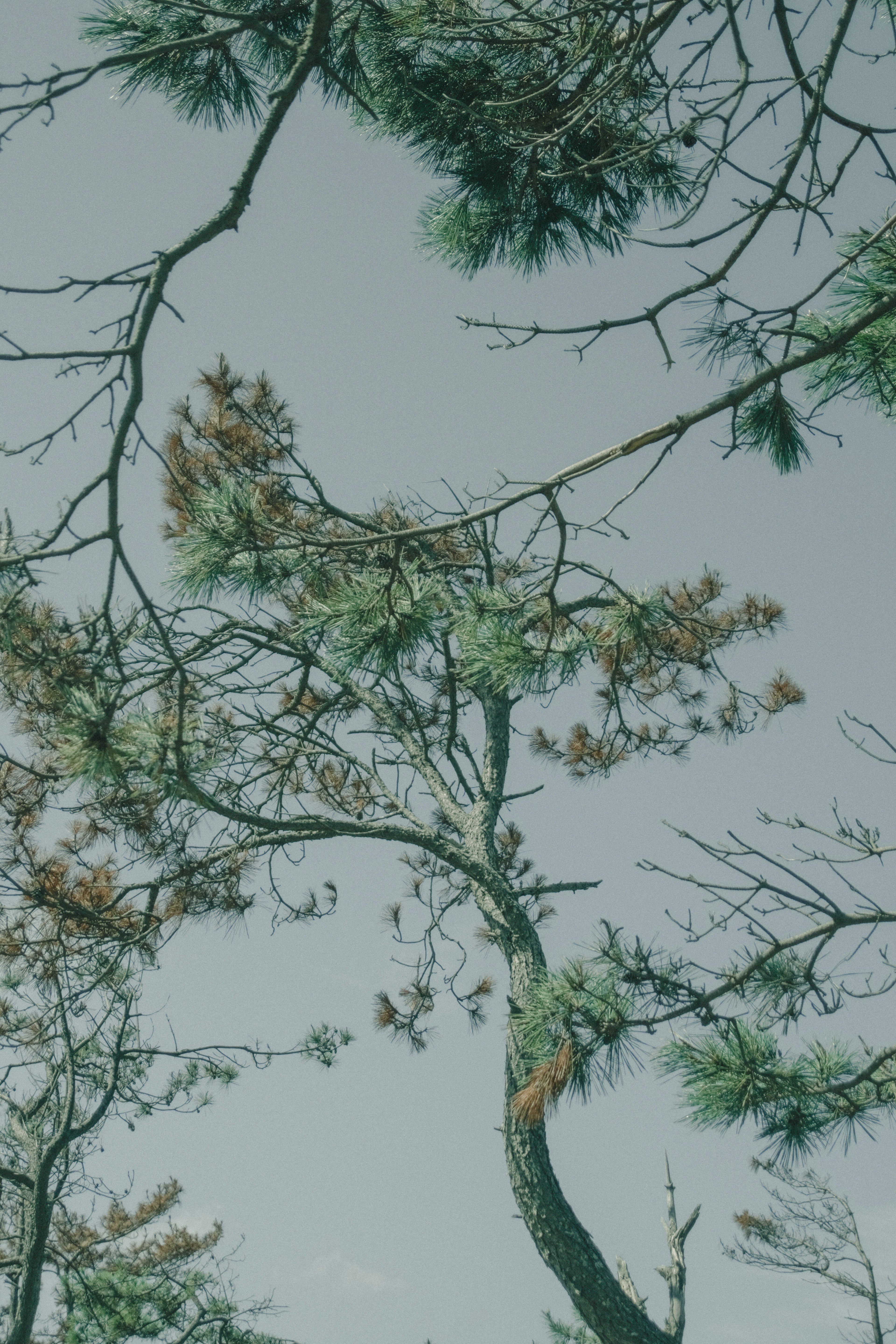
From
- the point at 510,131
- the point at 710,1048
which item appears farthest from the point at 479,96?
the point at 710,1048

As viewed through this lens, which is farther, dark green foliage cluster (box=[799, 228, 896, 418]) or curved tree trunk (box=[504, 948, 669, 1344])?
curved tree trunk (box=[504, 948, 669, 1344])

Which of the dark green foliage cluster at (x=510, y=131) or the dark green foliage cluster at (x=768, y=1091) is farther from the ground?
the dark green foliage cluster at (x=510, y=131)

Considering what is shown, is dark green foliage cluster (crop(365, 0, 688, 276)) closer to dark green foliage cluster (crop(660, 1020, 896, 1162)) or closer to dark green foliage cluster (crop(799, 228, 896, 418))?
dark green foliage cluster (crop(799, 228, 896, 418))

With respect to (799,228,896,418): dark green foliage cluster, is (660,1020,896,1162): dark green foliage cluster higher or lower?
lower

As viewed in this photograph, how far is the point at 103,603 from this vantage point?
1877 millimetres

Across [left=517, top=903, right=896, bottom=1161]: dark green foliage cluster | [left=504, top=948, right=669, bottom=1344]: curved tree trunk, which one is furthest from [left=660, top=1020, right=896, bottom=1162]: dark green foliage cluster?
[left=504, top=948, right=669, bottom=1344]: curved tree trunk

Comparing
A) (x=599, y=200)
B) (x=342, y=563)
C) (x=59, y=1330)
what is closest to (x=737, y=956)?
(x=342, y=563)

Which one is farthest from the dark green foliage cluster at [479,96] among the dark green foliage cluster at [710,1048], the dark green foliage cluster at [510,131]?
the dark green foliage cluster at [710,1048]

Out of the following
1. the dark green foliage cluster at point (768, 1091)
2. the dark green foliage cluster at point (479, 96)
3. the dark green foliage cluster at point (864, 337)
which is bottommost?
the dark green foliage cluster at point (768, 1091)

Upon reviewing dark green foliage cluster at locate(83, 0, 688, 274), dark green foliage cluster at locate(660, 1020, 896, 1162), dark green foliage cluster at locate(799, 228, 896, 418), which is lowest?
dark green foliage cluster at locate(660, 1020, 896, 1162)

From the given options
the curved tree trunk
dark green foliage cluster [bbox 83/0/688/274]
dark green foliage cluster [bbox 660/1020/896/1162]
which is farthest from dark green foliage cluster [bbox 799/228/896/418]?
the curved tree trunk

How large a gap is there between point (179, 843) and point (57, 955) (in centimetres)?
73

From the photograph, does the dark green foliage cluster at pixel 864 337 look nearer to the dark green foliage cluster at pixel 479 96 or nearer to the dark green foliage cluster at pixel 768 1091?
the dark green foliage cluster at pixel 479 96

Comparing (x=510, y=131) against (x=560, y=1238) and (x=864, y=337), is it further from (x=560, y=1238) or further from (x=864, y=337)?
(x=560, y=1238)
